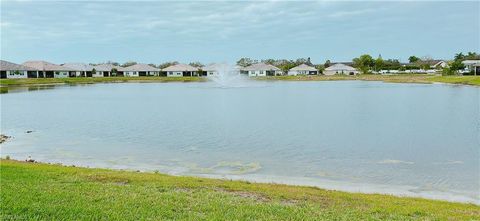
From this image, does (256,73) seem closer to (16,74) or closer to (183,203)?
(16,74)

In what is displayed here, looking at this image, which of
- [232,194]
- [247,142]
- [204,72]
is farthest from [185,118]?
[204,72]

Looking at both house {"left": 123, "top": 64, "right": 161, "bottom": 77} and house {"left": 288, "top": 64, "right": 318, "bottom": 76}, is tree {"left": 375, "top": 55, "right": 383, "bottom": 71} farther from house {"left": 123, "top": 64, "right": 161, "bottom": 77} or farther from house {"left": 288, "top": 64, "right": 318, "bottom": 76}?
house {"left": 123, "top": 64, "right": 161, "bottom": 77}

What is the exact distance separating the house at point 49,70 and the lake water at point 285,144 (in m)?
80.8

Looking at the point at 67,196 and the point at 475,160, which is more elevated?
the point at 67,196

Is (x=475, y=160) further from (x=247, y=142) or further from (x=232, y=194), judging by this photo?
(x=232, y=194)

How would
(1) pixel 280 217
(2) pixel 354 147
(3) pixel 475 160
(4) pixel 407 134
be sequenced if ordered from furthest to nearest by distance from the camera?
(4) pixel 407 134 → (2) pixel 354 147 → (3) pixel 475 160 → (1) pixel 280 217

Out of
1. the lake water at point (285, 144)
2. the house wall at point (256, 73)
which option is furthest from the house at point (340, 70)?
the lake water at point (285, 144)

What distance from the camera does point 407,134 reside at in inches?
1006

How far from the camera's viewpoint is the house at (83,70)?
129m

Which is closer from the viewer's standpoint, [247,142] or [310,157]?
[310,157]

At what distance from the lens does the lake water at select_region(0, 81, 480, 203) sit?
16.0 meters

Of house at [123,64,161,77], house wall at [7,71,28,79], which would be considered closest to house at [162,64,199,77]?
house at [123,64,161,77]

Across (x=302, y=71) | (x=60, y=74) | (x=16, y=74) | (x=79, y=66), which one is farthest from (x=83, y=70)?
(x=302, y=71)

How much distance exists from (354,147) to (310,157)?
332cm
